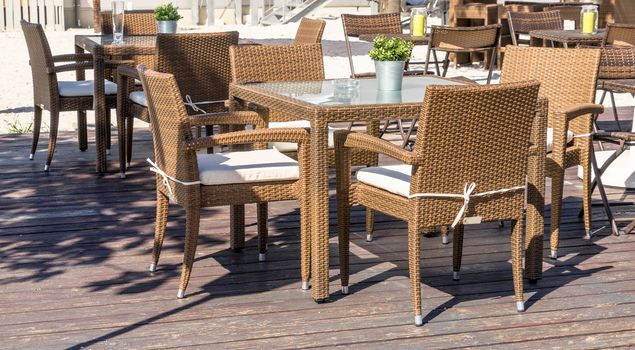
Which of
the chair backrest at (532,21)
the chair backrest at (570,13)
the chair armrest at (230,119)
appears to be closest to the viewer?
the chair armrest at (230,119)

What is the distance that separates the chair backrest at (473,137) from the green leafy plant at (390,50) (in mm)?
711

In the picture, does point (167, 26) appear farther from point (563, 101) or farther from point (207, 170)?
point (207, 170)

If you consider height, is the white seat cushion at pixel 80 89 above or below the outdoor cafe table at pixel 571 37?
below

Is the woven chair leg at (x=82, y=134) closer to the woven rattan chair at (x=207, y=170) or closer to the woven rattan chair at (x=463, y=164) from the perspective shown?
the woven rattan chair at (x=207, y=170)

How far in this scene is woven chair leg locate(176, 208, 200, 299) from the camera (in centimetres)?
423

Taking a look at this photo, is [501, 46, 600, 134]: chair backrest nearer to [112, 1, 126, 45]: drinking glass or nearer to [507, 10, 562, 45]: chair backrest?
[112, 1, 126, 45]: drinking glass

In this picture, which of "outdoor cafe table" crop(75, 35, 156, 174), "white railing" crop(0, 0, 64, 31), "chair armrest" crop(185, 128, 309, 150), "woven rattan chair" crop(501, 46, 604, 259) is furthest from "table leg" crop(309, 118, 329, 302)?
"white railing" crop(0, 0, 64, 31)

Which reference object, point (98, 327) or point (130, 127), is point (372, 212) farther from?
point (130, 127)

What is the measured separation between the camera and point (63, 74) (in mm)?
14016

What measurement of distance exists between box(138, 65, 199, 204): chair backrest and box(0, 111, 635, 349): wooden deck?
45 centimetres

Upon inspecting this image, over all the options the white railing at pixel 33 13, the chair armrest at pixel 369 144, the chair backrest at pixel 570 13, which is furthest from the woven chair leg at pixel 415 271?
the white railing at pixel 33 13

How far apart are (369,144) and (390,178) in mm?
146

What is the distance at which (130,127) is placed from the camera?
7.00 m

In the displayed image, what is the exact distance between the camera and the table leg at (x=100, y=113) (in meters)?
6.61
